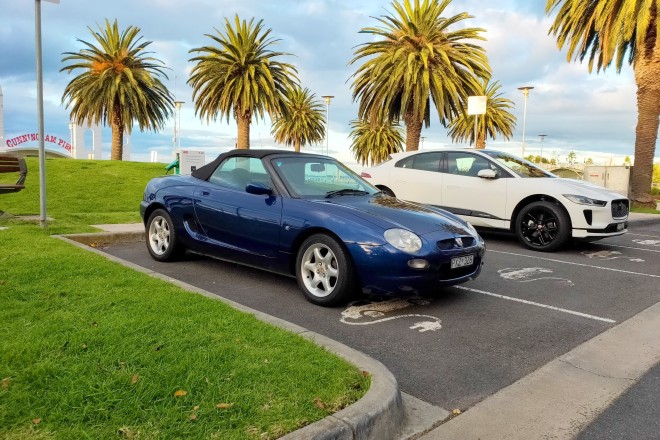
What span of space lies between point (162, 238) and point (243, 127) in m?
21.4

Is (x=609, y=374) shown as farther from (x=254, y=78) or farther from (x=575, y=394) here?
(x=254, y=78)

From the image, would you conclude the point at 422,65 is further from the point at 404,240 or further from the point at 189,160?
the point at 404,240

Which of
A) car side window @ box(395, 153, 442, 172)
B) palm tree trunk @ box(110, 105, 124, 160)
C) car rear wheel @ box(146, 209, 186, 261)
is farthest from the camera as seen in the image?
palm tree trunk @ box(110, 105, 124, 160)

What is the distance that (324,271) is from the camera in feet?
15.1

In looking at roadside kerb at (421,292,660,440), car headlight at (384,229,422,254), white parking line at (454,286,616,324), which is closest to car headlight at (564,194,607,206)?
white parking line at (454,286,616,324)

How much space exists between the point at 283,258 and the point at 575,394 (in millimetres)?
2771

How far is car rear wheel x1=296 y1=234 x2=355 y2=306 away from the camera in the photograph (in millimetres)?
4402

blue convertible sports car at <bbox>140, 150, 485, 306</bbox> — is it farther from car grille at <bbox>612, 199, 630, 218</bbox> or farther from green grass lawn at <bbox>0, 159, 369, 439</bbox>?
car grille at <bbox>612, 199, 630, 218</bbox>

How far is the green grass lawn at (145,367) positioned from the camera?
2.24m

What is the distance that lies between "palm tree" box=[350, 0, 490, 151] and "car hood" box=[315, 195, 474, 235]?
1582 cm

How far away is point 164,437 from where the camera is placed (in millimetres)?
2127

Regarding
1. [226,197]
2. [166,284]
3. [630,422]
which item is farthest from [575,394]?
[226,197]

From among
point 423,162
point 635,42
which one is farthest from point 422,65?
point 423,162

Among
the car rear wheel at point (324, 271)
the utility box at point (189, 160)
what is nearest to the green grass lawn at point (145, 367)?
the car rear wheel at point (324, 271)
